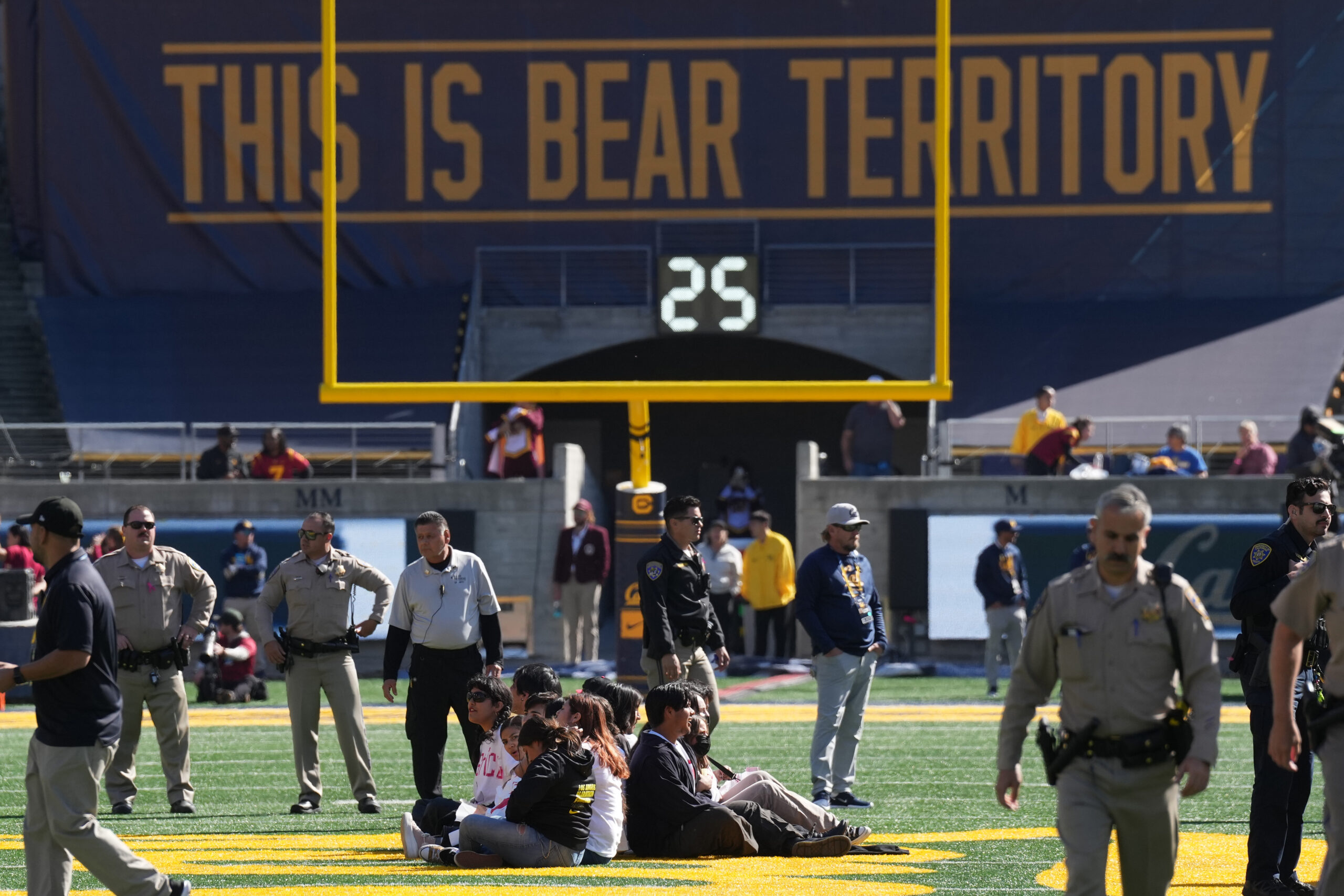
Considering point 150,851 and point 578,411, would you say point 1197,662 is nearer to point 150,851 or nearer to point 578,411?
point 150,851

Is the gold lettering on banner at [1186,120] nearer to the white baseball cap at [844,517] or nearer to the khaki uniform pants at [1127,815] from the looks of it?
the white baseball cap at [844,517]

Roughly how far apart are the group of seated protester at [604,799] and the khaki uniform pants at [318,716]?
1.56 meters

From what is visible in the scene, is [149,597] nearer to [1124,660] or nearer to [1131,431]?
[1124,660]

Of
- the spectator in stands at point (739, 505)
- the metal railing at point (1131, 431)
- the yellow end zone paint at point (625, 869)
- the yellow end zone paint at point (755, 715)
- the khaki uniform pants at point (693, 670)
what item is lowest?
the yellow end zone paint at point (755, 715)

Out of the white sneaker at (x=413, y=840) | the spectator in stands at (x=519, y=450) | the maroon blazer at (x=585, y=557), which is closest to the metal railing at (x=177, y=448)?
the spectator in stands at (x=519, y=450)

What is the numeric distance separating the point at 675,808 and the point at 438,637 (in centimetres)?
198

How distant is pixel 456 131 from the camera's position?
26016 mm

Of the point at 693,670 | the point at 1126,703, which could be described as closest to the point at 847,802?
the point at 693,670

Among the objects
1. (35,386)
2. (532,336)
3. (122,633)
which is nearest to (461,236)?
(532,336)

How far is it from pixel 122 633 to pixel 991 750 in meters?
6.06

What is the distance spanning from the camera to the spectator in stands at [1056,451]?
835 inches

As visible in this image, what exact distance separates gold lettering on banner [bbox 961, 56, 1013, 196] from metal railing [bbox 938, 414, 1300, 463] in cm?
376

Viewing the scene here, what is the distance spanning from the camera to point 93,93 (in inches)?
1016

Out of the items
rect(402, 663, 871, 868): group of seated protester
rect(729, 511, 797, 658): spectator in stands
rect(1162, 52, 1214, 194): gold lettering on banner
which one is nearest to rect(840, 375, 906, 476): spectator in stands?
rect(729, 511, 797, 658): spectator in stands
